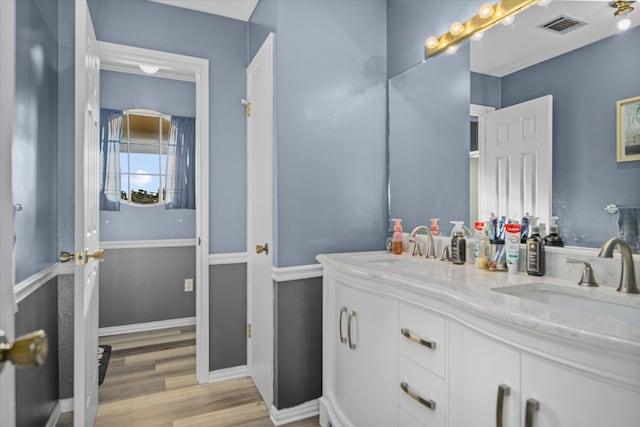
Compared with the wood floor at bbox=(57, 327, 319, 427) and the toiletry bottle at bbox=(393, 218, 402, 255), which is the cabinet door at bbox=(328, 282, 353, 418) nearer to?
the wood floor at bbox=(57, 327, 319, 427)

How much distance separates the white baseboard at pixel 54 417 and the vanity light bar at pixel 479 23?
2.85 meters

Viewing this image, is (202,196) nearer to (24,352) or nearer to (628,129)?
(24,352)

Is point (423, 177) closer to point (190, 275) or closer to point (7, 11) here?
point (7, 11)

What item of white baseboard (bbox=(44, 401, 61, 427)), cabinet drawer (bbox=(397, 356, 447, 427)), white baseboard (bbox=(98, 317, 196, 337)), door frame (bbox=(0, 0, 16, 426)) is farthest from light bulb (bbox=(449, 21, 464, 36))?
white baseboard (bbox=(98, 317, 196, 337))

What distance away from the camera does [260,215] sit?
7.72ft

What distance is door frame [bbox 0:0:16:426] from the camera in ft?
1.98

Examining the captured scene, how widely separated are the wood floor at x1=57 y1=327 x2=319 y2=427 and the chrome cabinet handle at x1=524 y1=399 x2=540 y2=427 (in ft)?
4.79

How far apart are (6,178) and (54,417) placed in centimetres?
208

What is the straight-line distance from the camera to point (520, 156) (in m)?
1.49

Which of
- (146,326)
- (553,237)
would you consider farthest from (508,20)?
(146,326)

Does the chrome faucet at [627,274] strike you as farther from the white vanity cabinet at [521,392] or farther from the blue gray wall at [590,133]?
the white vanity cabinet at [521,392]

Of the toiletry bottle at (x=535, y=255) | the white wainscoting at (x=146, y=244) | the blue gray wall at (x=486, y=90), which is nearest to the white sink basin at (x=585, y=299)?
the toiletry bottle at (x=535, y=255)

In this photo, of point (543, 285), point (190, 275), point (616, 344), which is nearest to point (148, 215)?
point (190, 275)

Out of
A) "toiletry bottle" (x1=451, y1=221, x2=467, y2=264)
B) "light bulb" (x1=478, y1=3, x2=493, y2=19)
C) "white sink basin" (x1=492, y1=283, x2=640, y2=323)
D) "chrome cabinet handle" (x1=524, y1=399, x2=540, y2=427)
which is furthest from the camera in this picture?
"toiletry bottle" (x1=451, y1=221, x2=467, y2=264)
